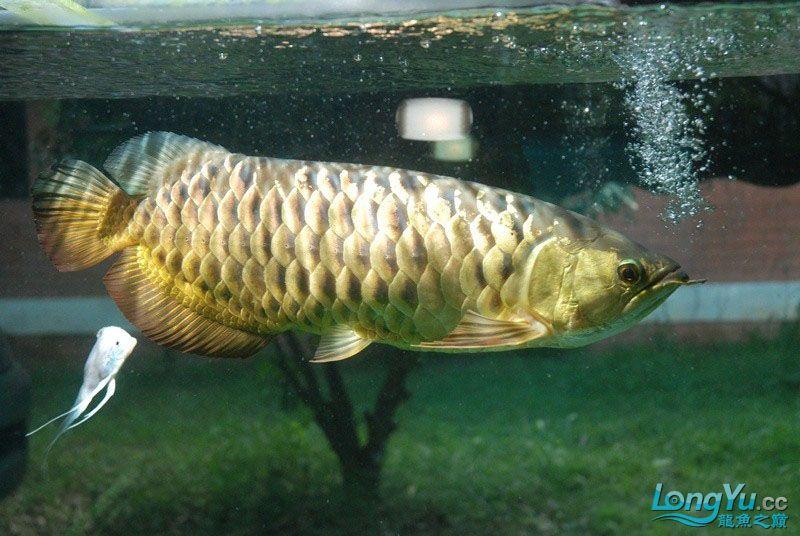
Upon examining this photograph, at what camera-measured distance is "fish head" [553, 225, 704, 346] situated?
2.12 metres

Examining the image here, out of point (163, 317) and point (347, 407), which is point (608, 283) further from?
point (347, 407)

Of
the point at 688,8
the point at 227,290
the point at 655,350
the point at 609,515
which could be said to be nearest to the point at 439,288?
the point at 227,290

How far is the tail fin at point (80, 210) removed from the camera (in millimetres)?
2436

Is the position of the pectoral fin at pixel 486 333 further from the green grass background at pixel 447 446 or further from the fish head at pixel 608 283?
the green grass background at pixel 447 446

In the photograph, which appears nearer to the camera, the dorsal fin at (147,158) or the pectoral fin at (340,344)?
the pectoral fin at (340,344)

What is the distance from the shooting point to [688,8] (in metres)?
3.71

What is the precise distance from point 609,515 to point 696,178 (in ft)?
7.25

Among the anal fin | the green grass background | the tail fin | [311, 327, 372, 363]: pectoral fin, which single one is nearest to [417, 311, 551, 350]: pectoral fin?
[311, 327, 372, 363]: pectoral fin

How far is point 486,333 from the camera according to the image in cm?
208

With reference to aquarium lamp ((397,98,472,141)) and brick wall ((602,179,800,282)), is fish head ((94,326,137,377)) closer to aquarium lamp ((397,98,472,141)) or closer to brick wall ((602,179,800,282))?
aquarium lamp ((397,98,472,141))

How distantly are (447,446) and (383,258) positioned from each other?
299cm

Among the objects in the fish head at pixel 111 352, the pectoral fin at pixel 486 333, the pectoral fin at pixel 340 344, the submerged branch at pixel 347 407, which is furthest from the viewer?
the submerged branch at pixel 347 407

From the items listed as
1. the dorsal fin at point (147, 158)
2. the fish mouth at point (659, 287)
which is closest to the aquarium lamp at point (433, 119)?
the dorsal fin at point (147, 158)

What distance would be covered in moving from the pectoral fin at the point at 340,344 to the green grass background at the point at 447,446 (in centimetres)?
202
